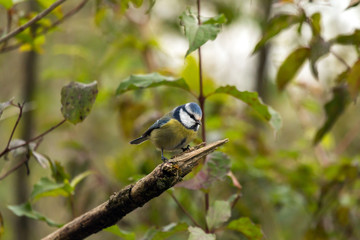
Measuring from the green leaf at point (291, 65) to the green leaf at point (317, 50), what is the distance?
8 cm

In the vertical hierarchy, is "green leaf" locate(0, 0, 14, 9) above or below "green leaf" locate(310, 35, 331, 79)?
above

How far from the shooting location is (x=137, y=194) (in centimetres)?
130

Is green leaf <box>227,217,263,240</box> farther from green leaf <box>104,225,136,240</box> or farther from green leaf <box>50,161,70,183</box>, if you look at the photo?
green leaf <box>50,161,70,183</box>

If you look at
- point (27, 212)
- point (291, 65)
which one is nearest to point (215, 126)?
point (291, 65)

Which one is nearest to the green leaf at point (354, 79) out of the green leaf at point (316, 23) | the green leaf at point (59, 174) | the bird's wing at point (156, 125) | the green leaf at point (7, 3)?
the green leaf at point (316, 23)

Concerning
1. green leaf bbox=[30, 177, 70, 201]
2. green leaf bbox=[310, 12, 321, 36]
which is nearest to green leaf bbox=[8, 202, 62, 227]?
green leaf bbox=[30, 177, 70, 201]

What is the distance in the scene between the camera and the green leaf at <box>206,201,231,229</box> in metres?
1.49

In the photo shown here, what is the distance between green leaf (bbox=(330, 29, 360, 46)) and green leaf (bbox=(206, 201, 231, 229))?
2.68 feet

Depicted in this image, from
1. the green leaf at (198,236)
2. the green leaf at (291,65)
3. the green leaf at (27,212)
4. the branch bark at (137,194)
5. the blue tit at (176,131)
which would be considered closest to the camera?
the branch bark at (137,194)

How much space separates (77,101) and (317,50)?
91cm

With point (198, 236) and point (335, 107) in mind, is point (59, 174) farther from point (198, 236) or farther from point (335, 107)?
point (335, 107)

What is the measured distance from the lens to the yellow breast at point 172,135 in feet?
5.53

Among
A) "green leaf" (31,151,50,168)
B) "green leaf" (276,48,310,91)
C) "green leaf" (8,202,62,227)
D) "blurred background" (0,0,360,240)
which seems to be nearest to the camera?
"green leaf" (31,151,50,168)

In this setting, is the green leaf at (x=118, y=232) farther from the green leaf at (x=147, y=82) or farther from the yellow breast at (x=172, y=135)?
the green leaf at (x=147, y=82)
